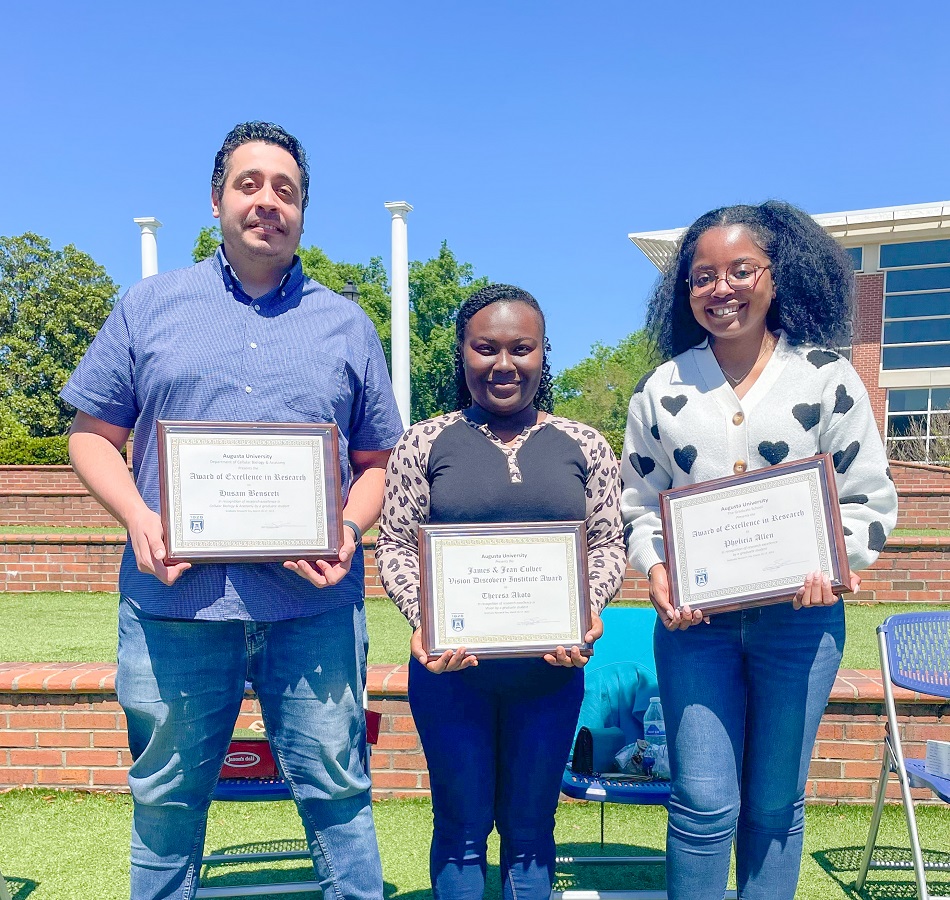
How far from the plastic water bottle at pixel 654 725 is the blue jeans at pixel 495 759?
103 cm

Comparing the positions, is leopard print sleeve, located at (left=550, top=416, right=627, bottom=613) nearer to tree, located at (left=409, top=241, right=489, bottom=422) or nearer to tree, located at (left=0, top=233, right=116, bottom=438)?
tree, located at (left=0, top=233, right=116, bottom=438)

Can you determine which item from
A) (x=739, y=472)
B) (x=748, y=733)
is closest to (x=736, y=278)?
(x=739, y=472)

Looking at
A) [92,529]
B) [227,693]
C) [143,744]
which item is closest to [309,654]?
[227,693]

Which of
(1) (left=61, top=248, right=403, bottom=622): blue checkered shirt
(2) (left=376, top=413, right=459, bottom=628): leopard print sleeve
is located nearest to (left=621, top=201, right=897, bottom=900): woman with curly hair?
A: (2) (left=376, top=413, right=459, bottom=628): leopard print sleeve

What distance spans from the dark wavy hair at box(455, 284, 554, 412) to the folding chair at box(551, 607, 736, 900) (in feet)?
4.27

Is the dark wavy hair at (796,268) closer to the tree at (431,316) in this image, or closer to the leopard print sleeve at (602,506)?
the leopard print sleeve at (602,506)

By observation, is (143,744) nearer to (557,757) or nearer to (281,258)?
(557,757)

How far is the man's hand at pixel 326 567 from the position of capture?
6.66 ft

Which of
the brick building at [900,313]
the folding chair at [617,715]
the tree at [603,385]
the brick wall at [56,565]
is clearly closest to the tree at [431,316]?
the tree at [603,385]

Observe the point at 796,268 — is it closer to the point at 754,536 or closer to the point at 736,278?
the point at 736,278

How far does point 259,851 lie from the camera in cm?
330

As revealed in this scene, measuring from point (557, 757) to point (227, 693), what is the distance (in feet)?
2.82

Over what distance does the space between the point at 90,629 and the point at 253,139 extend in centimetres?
566

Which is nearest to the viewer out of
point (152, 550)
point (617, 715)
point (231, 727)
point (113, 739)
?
point (152, 550)
